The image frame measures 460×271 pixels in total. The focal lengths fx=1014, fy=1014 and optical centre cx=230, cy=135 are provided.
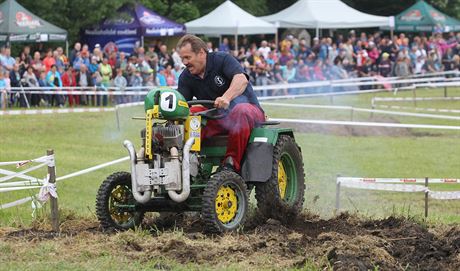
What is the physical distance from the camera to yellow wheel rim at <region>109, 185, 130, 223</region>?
922cm

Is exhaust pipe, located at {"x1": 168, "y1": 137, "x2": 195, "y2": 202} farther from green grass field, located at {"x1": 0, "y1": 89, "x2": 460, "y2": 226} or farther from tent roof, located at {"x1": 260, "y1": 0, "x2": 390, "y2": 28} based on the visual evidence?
tent roof, located at {"x1": 260, "y1": 0, "x2": 390, "y2": 28}

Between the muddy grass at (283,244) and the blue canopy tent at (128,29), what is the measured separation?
76.2 ft

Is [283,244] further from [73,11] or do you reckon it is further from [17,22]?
[73,11]

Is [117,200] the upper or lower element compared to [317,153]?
upper

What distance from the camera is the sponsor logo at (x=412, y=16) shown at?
145 feet

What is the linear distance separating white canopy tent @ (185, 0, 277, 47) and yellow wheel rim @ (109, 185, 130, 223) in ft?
82.2

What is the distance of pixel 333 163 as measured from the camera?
18.8 meters

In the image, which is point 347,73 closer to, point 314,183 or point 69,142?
point 69,142

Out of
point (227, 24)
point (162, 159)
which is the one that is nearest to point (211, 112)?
point (162, 159)

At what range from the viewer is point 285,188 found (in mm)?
10188

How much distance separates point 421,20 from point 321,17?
25.9ft

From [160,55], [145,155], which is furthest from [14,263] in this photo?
[160,55]

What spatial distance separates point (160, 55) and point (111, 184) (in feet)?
74.2

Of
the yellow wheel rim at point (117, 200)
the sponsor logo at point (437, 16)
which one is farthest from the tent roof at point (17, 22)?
the sponsor logo at point (437, 16)
